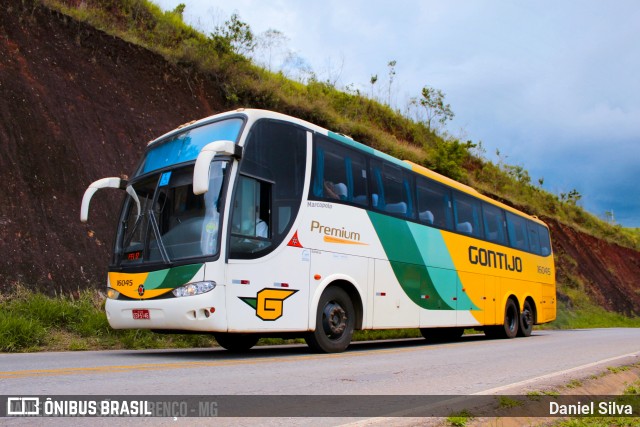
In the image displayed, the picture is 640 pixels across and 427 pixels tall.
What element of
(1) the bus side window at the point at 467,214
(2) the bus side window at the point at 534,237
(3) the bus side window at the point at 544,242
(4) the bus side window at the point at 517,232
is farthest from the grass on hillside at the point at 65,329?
(3) the bus side window at the point at 544,242

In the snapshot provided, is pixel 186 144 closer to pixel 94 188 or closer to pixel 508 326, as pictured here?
pixel 94 188

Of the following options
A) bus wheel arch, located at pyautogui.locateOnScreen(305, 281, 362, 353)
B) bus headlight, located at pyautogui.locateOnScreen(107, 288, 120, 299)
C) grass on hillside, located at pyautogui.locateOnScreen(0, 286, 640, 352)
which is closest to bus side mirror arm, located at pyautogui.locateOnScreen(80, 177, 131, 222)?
bus headlight, located at pyautogui.locateOnScreen(107, 288, 120, 299)

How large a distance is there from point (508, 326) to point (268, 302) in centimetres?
973

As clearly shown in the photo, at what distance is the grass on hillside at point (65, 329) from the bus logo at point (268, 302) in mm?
→ 3227

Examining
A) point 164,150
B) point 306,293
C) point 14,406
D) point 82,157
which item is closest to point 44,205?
point 82,157

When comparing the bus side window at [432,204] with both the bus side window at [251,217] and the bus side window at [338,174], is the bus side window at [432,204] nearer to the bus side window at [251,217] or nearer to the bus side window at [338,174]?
the bus side window at [338,174]

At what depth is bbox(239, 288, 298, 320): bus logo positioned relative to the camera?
7.63 metres

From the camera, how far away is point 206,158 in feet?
22.9

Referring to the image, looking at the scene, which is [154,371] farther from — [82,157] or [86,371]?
[82,157]

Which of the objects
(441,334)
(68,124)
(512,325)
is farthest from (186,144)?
(512,325)

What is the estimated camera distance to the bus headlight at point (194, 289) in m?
7.22

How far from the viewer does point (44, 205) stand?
13039mm

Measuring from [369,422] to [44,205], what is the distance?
37.4 feet

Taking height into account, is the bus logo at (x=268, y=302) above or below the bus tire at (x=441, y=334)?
above
